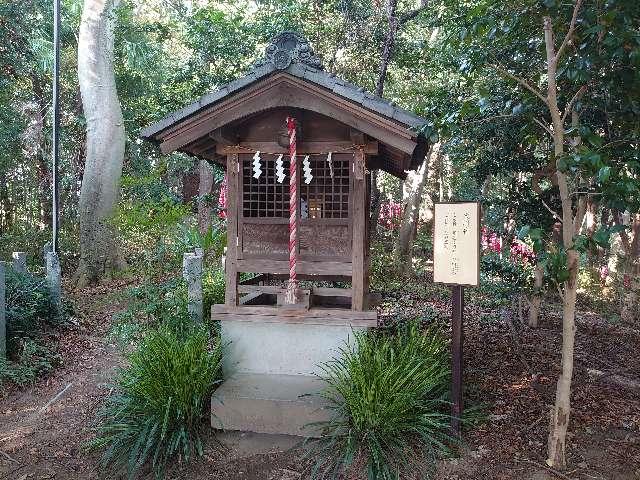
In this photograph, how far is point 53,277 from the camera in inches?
330

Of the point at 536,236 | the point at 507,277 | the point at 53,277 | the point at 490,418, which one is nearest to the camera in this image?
the point at 536,236

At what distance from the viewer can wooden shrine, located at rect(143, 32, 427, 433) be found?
4909 millimetres

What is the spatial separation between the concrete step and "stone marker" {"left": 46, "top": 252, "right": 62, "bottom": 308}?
15.6 feet

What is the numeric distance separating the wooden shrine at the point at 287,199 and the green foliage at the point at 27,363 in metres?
2.92

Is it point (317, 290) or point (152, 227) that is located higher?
point (152, 227)

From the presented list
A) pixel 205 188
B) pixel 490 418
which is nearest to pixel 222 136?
pixel 490 418

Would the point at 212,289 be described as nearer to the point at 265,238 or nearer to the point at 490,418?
the point at 265,238

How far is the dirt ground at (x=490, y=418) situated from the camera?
4281 millimetres

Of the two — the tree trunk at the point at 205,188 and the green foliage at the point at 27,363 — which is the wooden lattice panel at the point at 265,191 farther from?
the tree trunk at the point at 205,188

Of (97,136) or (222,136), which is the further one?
(97,136)

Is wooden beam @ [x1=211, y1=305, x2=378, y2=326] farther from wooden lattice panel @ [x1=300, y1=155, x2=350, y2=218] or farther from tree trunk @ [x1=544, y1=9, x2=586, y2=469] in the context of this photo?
tree trunk @ [x1=544, y1=9, x2=586, y2=469]

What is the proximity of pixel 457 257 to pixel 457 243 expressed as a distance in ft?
0.41

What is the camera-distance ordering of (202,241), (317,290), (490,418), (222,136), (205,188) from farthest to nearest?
1. (205,188)
2. (202,241)
3. (317,290)
4. (222,136)
5. (490,418)

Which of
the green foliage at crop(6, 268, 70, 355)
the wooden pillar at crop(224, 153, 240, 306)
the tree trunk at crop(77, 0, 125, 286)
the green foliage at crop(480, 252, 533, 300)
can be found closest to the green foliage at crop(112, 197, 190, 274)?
the tree trunk at crop(77, 0, 125, 286)
